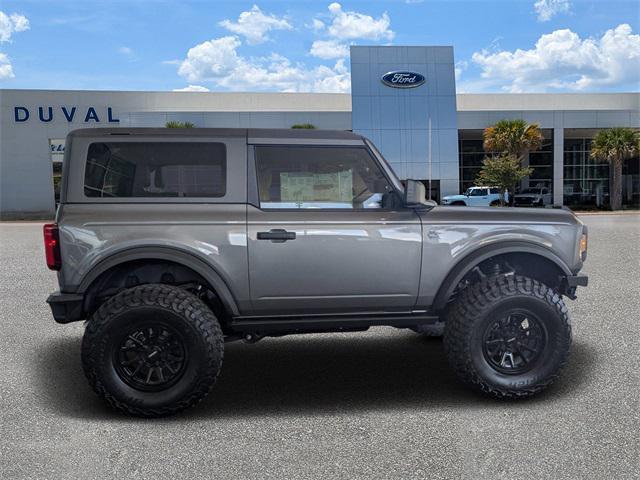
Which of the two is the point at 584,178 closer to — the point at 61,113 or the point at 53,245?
the point at 61,113

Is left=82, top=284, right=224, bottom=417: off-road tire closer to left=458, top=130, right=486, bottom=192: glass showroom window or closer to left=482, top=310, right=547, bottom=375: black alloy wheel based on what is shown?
left=482, top=310, right=547, bottom=375: black alloy wheel

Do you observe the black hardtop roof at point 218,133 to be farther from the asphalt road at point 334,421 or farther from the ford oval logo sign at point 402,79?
the ford oval logo sign at point 402,79

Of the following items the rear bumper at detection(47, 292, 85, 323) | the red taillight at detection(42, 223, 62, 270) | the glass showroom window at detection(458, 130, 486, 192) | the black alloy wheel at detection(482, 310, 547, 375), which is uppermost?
the glass showroom window at detection(458, 130, 486, 192)

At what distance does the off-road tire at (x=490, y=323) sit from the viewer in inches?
162

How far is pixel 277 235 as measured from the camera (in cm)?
404

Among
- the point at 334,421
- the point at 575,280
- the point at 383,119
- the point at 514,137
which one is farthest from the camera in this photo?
the point at 514,137

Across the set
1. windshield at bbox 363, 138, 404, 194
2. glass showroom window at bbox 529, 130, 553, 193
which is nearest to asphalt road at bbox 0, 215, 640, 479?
windshield at bbox 363, 138, 404, 194

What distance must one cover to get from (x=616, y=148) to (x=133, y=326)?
40159mm

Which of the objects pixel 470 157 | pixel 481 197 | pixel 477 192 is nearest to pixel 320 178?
pixel 481 197

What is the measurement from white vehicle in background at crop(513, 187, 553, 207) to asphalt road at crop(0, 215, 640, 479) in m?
34.4

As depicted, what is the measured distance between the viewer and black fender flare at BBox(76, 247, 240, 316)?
13.1 ft

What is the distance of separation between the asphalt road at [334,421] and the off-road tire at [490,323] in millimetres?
165

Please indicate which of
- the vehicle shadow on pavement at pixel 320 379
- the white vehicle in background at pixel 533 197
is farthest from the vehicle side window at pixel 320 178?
the white vehicle in background at pixel 533 197

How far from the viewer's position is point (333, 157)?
170 inches
